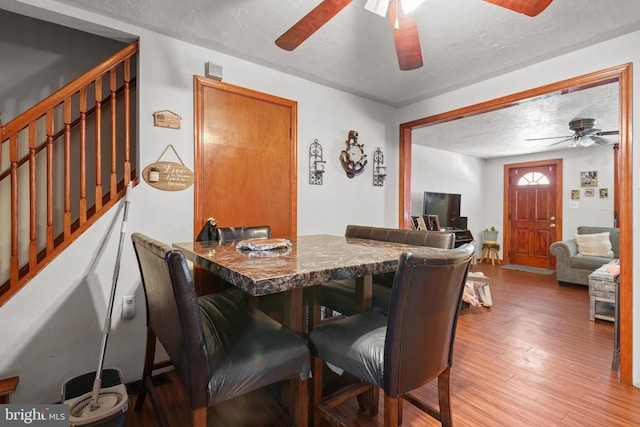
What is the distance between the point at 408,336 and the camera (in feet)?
3.54

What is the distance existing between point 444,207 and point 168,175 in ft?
17.0

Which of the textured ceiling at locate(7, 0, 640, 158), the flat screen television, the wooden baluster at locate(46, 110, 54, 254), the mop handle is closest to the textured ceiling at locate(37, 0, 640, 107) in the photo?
the textured ceiling at locate(7, 0, 640, 158)

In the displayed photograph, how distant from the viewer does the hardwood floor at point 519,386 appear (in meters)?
1.73

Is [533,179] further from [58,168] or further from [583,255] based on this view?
[58,168]

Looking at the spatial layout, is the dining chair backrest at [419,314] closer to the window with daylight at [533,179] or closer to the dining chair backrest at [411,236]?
the dining chair backrest at [411,236]

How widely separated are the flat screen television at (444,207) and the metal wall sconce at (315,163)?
130 inches

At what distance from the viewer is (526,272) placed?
5.89m

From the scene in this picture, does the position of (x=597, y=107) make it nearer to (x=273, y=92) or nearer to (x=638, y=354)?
(x=638, y=354)

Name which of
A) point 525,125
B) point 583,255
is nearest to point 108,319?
point 525,125

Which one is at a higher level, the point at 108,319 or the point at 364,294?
the point at 364,294

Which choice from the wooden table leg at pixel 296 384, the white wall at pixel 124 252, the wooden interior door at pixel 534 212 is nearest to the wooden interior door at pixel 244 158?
the white wall at pixel 124 252

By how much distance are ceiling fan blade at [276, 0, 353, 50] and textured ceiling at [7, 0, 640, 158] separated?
427 millimetres

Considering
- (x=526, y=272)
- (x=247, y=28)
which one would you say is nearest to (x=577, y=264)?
(x=526, y=272)

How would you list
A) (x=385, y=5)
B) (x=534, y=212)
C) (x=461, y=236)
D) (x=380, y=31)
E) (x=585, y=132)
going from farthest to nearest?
(x=534, y=212)
(x=461, y=236)
(x=585, y=132)
(x=380, y=31)
(x=385, y=5)
